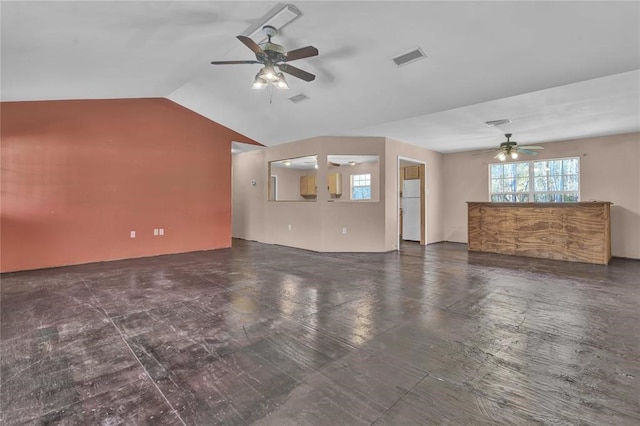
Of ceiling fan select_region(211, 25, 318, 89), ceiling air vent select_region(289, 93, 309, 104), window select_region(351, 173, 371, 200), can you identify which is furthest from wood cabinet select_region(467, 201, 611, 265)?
ceiling fan select_region(211, 25, 318, 89)

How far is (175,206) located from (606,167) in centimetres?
870

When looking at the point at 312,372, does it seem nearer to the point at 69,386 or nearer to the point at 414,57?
the point at 69,386

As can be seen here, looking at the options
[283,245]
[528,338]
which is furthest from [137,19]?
[283,245]

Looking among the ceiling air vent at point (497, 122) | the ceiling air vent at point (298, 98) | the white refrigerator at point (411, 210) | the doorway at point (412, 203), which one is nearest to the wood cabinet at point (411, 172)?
the doorway at point (412, 203)

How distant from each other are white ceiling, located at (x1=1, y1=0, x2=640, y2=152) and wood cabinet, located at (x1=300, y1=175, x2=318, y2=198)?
15.2 ft

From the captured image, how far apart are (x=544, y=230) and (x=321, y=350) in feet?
18.1

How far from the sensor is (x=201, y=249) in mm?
6547

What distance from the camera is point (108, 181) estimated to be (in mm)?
5414

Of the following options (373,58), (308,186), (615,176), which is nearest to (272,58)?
(373,58)

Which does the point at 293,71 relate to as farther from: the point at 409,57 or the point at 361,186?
the point at 361,186

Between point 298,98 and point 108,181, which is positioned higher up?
point 298,98

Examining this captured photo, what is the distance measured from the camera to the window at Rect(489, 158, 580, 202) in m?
6.32

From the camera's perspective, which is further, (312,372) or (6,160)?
(6,160)

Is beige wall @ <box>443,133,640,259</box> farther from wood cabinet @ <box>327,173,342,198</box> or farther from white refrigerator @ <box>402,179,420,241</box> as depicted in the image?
wood cabinet @ <box>327,173,342,198</box>
